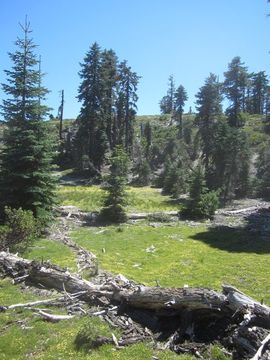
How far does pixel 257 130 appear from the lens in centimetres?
9000

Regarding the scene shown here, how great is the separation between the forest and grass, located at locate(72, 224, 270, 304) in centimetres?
13

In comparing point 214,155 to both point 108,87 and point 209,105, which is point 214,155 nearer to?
point 209,105

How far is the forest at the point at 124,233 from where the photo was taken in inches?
481

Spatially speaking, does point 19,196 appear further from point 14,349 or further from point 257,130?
point 257,130

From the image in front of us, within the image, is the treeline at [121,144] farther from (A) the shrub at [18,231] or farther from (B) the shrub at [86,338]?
(B) the shrub at [86,338]

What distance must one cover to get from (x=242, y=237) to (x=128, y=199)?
42.2 feet

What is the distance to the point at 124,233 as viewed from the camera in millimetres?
35344

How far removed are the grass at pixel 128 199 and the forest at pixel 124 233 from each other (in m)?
0.24

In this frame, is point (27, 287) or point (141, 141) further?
point (141, 141)

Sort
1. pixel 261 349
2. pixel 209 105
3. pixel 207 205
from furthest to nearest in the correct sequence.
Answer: pixel 209 105, pixel 207 205, pixel 261 349

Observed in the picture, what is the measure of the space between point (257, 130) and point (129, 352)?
8418 cm

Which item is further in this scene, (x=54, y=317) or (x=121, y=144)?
(x=121, y=144)

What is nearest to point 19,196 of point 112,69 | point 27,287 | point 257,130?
point 27,287

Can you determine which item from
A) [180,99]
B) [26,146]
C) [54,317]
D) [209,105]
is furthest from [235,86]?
[54,317]
